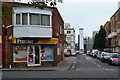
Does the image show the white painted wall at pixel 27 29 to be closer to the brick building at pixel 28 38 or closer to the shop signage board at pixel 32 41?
the brick building at pixel 28 38

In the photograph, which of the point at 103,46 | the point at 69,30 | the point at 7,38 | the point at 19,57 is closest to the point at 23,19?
the point at 7,38

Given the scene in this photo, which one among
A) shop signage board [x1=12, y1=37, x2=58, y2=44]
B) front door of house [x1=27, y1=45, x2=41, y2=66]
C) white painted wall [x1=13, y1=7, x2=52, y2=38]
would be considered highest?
white painted wall [x1=13, y1=7, x2=52, y2=38]

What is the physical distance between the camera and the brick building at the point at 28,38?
20703 mm

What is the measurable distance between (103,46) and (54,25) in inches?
1876

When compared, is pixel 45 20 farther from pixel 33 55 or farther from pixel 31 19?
pixel 33 55

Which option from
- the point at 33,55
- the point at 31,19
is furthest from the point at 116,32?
the point at 31,19

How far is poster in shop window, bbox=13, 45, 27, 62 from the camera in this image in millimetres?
21172

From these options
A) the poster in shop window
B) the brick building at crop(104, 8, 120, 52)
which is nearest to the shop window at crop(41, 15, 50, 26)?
the poster in shop window

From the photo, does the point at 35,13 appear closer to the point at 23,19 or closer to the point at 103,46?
the point at 23,19

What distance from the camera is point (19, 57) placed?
21.3 metres

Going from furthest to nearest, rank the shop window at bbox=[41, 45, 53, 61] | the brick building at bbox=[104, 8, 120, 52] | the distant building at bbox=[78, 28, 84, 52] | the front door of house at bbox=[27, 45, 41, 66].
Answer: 1. the distant building at bbox=[78, 28, 84, 52]
2. the brick building at bbox=[104, 8, 120, 52]
3. the shop window at bbox=[41, 45, 53, 61]
4. the front door of house at bbox=[27, 45, 41, 66]

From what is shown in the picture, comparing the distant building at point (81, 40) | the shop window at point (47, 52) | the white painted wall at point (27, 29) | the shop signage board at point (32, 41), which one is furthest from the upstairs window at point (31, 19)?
the distant building at point (81, 40)

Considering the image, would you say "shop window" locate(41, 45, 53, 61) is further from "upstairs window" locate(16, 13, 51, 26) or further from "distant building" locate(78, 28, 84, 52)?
"distant building" locate(78, 28, 84, 52)

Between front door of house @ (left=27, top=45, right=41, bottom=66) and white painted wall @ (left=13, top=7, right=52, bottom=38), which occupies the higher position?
white painted wall @ (left=13, top=7, right=52, bottom=38)
